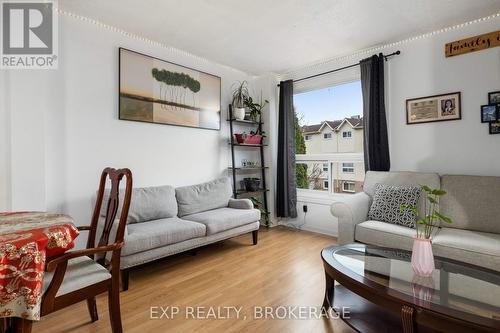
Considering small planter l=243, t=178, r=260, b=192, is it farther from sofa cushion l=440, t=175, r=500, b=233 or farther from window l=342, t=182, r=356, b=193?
sofa cushion l=440, t=175, r=500, b=233

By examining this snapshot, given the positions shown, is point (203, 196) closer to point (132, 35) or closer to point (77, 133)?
point (77, 133)

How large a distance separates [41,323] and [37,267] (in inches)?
42.3

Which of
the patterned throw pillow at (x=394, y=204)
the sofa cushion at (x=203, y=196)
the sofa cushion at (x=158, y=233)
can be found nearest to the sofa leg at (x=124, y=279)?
the sofa cushion at (x=158, y=233)

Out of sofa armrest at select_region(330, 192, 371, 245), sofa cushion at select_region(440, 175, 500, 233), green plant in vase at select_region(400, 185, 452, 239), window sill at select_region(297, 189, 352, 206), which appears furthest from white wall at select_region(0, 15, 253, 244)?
sofa cushion at select_region(440, 175, 500, 233)

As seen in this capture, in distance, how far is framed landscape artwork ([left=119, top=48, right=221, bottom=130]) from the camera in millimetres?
2865

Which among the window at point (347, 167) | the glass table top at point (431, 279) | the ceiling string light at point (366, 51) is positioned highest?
the ceiling string light at point (366, 51)

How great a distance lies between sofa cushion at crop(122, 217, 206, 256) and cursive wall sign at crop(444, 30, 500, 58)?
319cm

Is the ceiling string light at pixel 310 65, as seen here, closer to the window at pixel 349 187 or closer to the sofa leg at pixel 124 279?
the window at pixel 349 187

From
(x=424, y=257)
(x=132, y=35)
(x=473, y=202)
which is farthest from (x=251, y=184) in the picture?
(x=424, y=257)

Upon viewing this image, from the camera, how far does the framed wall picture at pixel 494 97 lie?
2490mm

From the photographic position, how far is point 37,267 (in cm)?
104

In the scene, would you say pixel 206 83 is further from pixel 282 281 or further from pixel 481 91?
pixel 481 91

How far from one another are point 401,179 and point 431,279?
1.55 m

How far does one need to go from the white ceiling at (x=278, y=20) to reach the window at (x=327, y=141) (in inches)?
25.9
